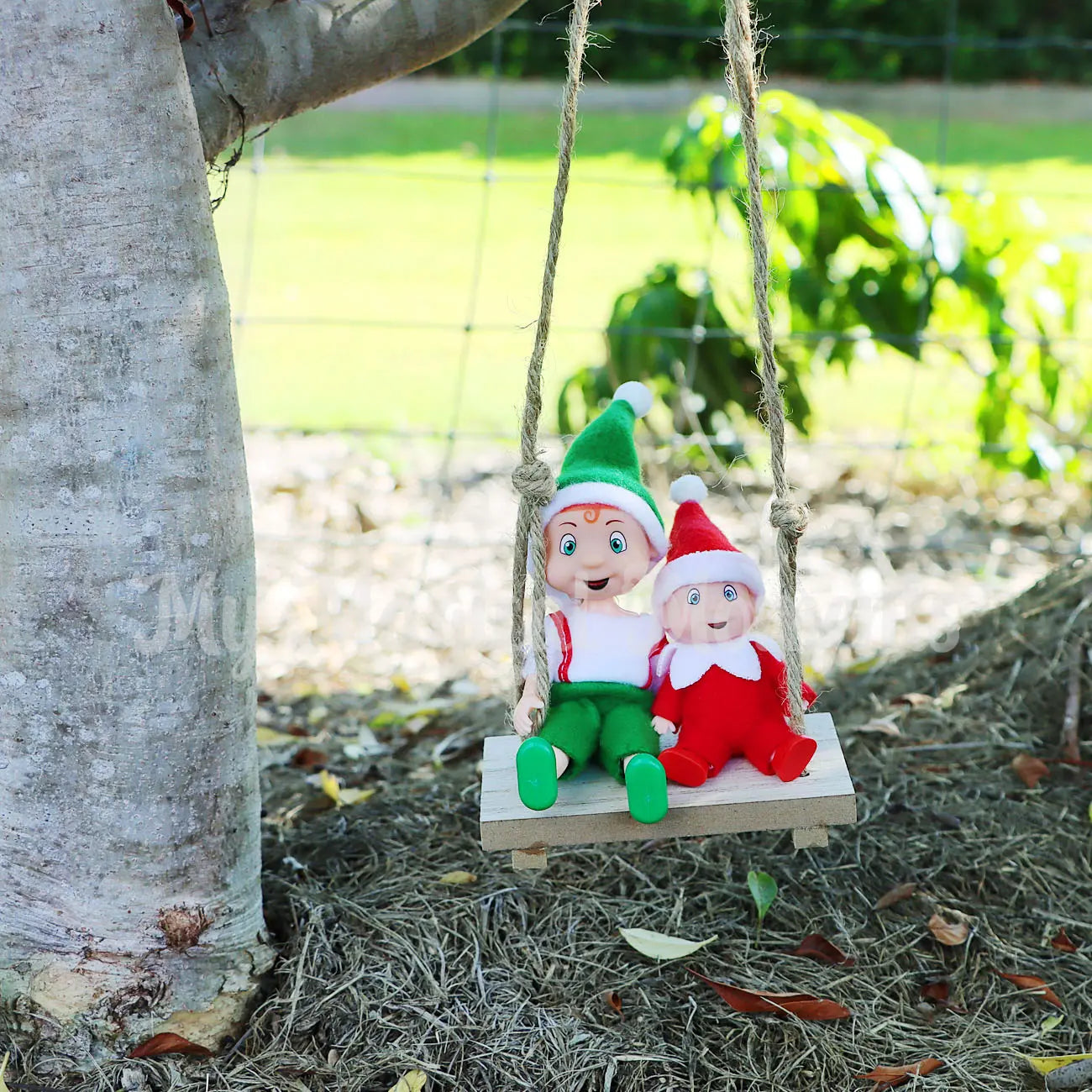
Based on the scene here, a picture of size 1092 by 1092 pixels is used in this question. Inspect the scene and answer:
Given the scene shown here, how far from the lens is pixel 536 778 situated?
1.77 meters

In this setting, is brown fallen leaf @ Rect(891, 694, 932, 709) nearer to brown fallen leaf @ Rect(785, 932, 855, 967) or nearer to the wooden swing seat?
brown fallen leaf @ Rect(785, 932, 855, 967)

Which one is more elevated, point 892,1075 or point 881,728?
point 881,728

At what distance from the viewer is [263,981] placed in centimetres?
209

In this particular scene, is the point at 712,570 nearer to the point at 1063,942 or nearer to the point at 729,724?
the point at 729,724

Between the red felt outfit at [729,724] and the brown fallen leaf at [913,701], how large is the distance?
3.67ft

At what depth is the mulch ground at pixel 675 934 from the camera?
6.49ft

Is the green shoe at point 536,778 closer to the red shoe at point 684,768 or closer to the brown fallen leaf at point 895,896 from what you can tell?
the red shoe at point 684,768

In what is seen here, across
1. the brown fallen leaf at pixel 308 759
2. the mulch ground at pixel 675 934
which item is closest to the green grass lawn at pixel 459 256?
the brown fallen leaf at pixel 308 759

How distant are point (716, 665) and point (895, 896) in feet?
2.23

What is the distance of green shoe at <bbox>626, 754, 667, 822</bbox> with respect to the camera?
5.73ft

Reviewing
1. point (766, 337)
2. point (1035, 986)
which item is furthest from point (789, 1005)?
point (766, 337)

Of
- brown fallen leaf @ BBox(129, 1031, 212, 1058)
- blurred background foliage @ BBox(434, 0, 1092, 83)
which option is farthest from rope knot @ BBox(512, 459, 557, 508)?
blurred background foliage @ BBox(434, 0, 1092, 83)

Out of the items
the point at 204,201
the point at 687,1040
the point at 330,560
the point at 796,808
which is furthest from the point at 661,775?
the point at 330,560

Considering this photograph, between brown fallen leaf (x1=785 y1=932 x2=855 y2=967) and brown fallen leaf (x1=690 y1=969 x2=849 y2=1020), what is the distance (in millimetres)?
127
